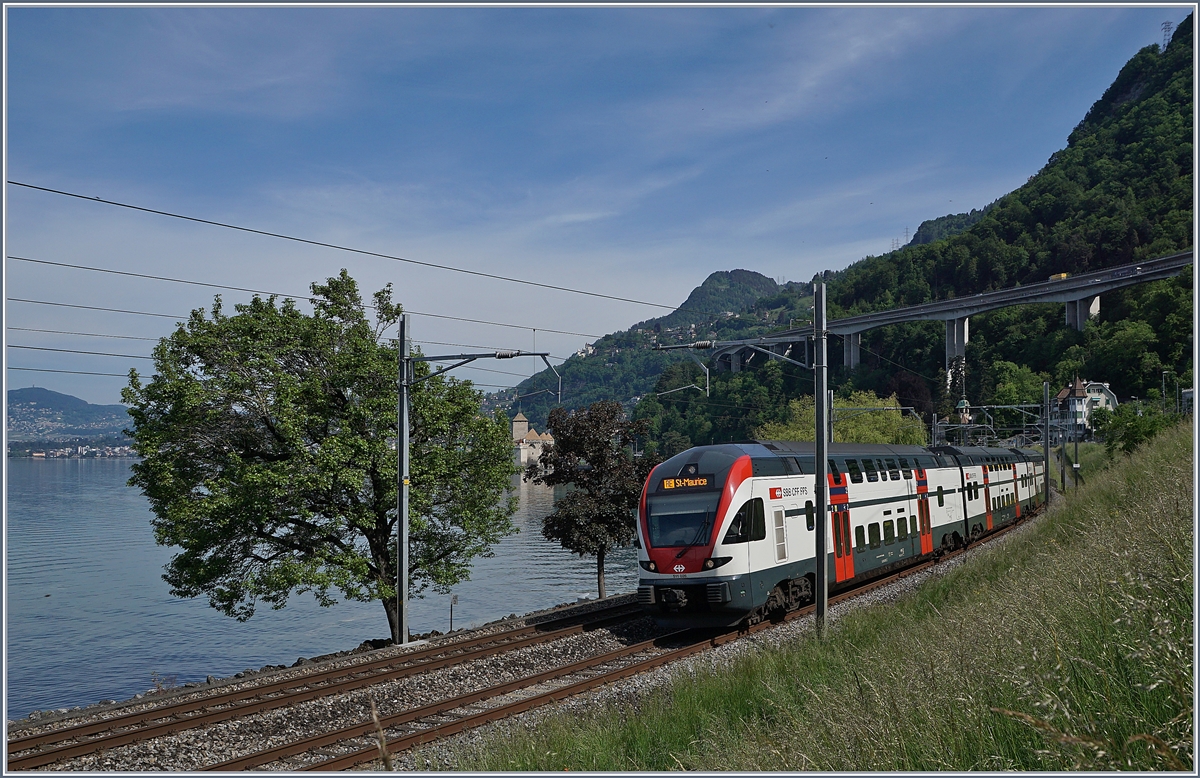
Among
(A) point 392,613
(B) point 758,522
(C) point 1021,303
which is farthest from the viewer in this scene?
(C) point 1021,303

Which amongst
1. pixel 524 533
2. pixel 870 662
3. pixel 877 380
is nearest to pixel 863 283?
pixel 877 380

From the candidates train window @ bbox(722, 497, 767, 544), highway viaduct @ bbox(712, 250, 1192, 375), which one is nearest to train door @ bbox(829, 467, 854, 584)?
train window @ bbox(722, 497, 767, 544)

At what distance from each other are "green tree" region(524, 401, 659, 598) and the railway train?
8.50m

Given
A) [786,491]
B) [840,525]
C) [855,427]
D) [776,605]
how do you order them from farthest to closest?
[855,427], [840,525], [786,491], [776,605]

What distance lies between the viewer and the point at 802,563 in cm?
1764

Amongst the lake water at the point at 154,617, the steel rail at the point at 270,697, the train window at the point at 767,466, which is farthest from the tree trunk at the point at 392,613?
the lake water at the point at 154,617

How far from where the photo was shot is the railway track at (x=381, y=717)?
1005cm

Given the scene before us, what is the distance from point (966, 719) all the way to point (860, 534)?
1485 cm

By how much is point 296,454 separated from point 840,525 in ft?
42.2

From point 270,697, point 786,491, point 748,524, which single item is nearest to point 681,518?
point 748,524

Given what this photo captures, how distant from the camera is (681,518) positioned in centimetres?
1591

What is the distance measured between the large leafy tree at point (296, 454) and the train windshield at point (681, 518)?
7462 mm

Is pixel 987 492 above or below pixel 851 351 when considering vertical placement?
below

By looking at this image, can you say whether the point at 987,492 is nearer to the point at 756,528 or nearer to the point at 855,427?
the point at 756,528
